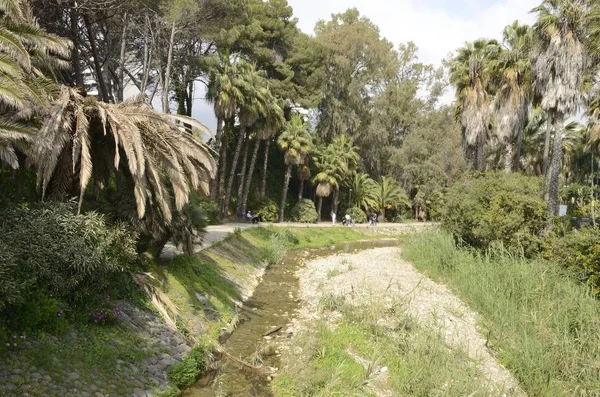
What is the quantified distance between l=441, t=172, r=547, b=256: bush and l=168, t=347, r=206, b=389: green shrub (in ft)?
44.5

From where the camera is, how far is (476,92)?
25.8 metres

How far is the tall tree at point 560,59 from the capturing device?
17.7m

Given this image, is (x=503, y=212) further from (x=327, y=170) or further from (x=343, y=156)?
(x=343, y=156)

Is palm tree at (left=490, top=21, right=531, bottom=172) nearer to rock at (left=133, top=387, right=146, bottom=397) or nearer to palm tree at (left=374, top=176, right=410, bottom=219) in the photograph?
rock at (left=133, top=387, right=146, bottom=397)

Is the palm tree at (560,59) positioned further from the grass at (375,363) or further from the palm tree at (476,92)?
the grass at (375,363)

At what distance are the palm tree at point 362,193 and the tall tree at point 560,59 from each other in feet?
91.6

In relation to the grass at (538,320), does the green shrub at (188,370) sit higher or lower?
lower

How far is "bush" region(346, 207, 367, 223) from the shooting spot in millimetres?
44875

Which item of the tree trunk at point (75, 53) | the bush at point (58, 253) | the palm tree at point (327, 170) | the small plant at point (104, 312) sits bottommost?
the small plant at point (104, 312)

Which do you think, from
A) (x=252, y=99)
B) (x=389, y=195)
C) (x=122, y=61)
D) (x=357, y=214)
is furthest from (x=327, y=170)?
(x=122, y=61)

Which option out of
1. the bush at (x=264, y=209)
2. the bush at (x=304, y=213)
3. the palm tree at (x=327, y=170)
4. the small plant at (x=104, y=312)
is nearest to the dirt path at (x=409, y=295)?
the small plant at (x=104, y=312)

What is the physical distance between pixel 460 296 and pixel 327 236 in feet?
67.7

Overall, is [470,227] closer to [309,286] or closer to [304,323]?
[309,286]

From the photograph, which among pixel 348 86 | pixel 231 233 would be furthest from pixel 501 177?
pixel 348 86
